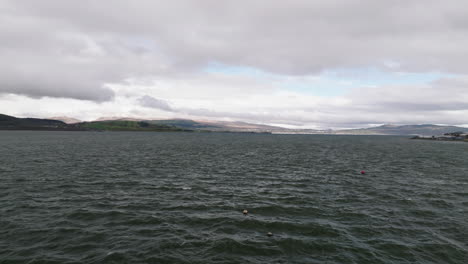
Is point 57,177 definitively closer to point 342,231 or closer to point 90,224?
point 90,224

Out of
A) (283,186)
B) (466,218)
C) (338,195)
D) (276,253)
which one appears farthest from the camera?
(283,186)

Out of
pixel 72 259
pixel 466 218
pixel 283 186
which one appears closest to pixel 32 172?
pixel 72 259

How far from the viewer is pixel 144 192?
3519cm

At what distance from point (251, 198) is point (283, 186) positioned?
9.68m

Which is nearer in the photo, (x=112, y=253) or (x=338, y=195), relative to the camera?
(x=112, y=253)

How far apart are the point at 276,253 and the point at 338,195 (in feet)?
66.5

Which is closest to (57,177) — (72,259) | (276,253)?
(72,259)

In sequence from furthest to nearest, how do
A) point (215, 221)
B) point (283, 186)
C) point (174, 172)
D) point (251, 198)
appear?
point (174, 172) → point (283, 186) → point (251, 198) → point (215, 221)

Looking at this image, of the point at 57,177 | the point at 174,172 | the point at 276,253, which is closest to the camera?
the point at 276,253

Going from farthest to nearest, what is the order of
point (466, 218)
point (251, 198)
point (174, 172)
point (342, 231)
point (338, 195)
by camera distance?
point (174, 172), point (338, 195), point (251, 198), point (466, 218), point (342, 231)

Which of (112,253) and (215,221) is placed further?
(215,221)

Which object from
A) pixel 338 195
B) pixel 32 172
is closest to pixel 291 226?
pixel 338 195

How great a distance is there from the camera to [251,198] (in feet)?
109

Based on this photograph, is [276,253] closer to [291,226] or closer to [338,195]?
[291,226]
